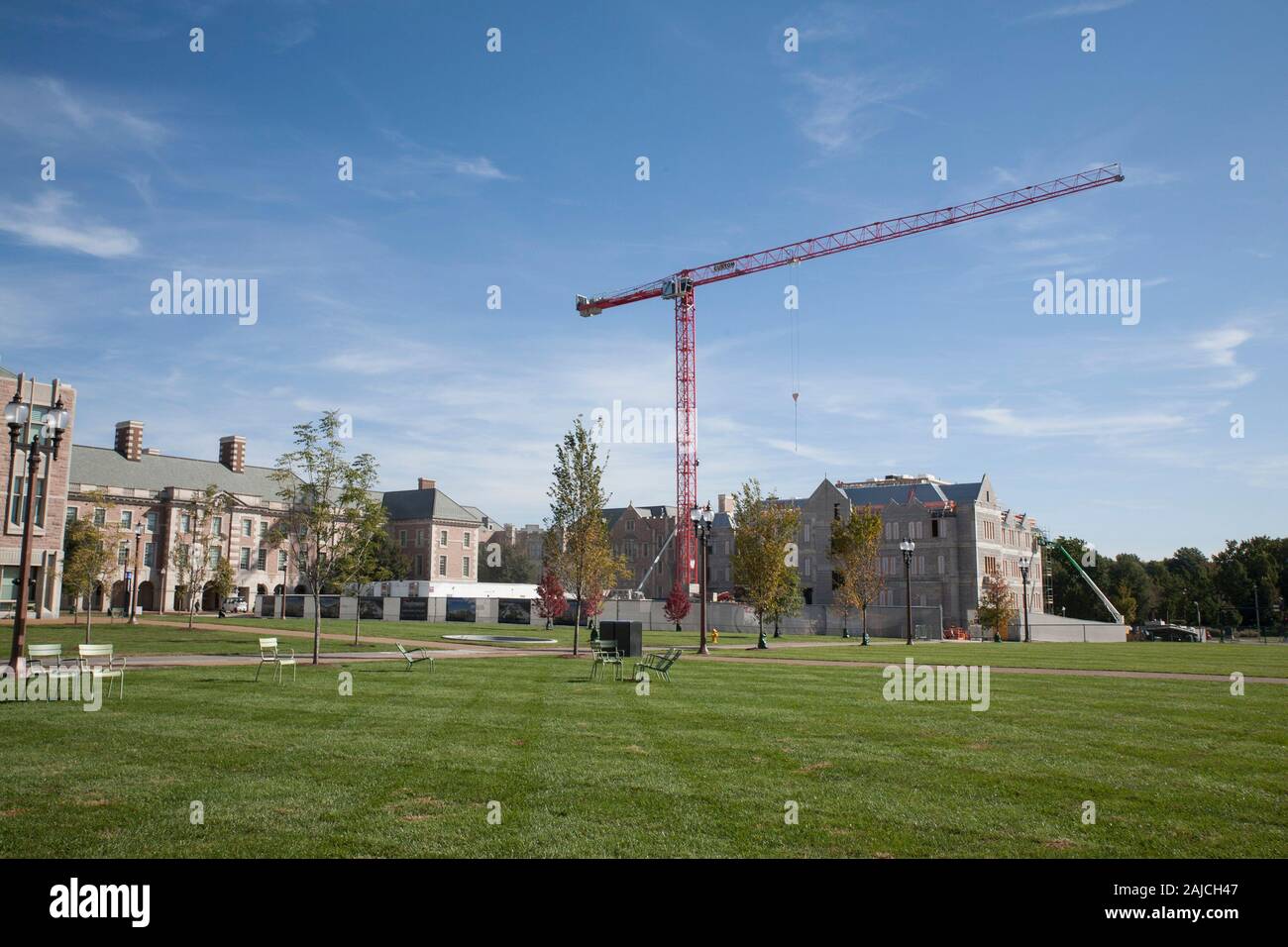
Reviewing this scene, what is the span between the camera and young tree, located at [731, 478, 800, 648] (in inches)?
1948

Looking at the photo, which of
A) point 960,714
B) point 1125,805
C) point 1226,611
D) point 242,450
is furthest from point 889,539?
point 1125,805

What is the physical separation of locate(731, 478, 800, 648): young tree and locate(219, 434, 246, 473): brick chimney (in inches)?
2387

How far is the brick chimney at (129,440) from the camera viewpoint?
8369 cm

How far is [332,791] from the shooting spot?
32.2 feet

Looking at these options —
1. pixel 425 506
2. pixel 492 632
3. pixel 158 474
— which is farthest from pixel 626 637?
pixel 425 506

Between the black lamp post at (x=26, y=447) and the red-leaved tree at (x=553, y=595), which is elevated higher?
the black lamp post at (x=26, y=447)

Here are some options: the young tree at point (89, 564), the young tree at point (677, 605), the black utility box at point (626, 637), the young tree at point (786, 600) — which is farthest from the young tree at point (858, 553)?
the young tree at point (89, 564)

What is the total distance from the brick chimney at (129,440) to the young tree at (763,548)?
2404 inches
